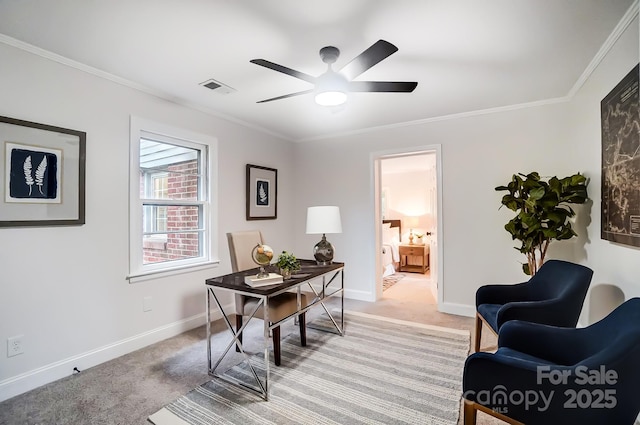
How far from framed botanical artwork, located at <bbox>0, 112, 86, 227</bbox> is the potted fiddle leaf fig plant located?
12.1ft

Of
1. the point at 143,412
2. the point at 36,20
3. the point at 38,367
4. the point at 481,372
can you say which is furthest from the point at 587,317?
the point at 36,20

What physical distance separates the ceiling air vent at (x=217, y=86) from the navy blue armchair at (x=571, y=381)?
2.79 meters

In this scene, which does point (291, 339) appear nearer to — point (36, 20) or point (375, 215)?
point (375, 215)

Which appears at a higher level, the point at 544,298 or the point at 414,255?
the point at 544,298

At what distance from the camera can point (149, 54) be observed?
2.17 metres

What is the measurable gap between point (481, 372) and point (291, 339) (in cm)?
187

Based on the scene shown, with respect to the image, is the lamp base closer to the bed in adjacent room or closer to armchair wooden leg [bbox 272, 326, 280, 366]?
armchair wooden leg [bbox 272, 326, 280, 366]

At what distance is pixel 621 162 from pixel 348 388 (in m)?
2.31

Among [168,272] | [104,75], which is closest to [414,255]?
[168,272]

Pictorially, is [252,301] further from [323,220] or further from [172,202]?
[172,202]

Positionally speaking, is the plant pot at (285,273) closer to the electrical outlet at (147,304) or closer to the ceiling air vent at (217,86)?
the electrical outlet at (147,304)

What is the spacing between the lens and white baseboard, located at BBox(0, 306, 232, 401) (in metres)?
1.97

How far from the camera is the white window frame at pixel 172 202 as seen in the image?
8.70 feet

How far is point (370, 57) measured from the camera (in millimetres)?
1689
